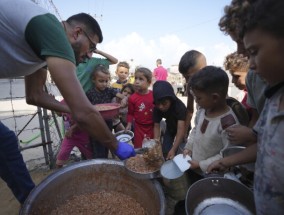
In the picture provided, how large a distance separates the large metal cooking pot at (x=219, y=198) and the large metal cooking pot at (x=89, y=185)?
17.0 inches

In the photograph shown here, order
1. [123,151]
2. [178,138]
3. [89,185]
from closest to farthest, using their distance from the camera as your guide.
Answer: [123,151]
[89,185]
[178,138]

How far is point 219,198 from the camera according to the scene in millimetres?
1476

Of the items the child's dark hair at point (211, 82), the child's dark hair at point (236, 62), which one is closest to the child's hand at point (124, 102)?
the child's dark hair at point (236, 62)

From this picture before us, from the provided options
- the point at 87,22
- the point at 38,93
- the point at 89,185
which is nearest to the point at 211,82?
the point at 87,22

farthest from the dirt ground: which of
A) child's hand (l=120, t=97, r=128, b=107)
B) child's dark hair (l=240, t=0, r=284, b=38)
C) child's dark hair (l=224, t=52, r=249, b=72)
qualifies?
child's dark hair (l=240, t=0, r=284, b=38)

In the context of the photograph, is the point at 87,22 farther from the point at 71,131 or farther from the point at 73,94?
the point at 71,131

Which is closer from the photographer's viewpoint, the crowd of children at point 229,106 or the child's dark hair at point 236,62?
the crowd of children at point 229,106

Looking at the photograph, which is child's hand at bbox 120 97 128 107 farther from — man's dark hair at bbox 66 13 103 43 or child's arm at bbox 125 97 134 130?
man's dark hair at bbox 66 13 103 43

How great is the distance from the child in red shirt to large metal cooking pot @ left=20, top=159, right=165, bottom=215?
4.06ft

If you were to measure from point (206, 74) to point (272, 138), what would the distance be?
1066 millimetres

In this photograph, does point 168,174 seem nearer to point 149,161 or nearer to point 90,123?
point 149,161

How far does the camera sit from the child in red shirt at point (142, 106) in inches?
134

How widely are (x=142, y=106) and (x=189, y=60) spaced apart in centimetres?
93

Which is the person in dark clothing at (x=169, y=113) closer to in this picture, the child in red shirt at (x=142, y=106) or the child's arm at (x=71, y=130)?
the child in red shirt at (x=142, y=106)
